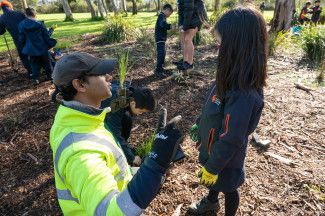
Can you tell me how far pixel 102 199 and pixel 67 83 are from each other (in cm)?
77

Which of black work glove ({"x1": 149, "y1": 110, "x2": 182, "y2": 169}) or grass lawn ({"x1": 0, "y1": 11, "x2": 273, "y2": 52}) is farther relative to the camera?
grass lawn ({"x1": 0, "y1": 11, "x2": 273, "y2": 52})

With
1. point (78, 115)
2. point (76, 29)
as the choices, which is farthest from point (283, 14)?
point (76, 29)

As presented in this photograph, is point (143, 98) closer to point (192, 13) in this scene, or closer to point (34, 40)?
point (192, 13)

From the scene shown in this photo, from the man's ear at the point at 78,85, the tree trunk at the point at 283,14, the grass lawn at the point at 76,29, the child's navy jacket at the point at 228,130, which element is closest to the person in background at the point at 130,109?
the child's navy jacket at the point at 228,130

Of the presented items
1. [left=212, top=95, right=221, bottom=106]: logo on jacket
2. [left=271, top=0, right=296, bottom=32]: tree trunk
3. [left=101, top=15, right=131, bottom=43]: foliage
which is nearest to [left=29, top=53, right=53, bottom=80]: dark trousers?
[left=101, top=15, right=131, bottom=43]: foliage

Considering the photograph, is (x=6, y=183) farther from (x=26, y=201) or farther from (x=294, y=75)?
(x=294, y=75)

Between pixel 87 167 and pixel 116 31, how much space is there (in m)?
9.70

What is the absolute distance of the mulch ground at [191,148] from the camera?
3227mm

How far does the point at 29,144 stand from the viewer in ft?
14.1

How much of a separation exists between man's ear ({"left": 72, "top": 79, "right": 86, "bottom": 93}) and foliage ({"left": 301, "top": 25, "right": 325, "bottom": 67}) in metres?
7.09

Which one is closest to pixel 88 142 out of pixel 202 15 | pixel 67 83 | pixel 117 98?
pixel 67 83

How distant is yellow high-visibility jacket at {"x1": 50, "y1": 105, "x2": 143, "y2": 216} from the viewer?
1249 millimetres

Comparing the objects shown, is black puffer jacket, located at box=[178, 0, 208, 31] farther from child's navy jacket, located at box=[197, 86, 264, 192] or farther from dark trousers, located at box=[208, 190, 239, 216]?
dark trousers, located at box=[208, 190, 239, 216]

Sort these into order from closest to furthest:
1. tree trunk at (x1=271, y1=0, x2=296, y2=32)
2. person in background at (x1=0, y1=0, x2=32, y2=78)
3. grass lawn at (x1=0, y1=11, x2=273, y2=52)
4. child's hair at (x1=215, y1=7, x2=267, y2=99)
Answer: child's hair at (x1=215, y1=7, x2=267, y2=99), person in background at (x1=0, y1=0, x2=32, y2=78), tree trunk at (x1=271, y1=0, x2=296, y2=32), grass lawn at (x1=0, y1=11, x2=273, y2=52)
